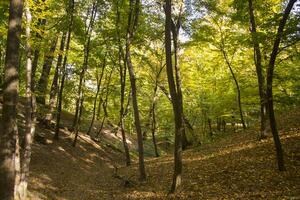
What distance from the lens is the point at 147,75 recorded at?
103ft

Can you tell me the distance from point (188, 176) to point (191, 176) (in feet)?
0.54

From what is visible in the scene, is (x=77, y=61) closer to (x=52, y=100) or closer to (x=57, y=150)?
(x=52, y=100)

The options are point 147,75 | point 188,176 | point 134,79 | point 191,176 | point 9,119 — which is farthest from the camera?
point 147,75

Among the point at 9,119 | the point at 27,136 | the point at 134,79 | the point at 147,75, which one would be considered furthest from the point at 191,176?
the point at 147,75

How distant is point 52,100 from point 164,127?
17099 millimetres

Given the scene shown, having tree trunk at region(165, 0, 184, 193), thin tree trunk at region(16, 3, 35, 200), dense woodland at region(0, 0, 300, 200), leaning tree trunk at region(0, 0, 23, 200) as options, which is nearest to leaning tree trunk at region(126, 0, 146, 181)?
dense woodland at region(0, 0, 300, 200)

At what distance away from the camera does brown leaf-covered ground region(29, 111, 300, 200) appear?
1102 centimetres

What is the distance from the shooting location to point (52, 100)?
2281 centimetres

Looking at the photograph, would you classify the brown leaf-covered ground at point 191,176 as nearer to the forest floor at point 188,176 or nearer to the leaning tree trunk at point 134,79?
the forest floor at point 188,176

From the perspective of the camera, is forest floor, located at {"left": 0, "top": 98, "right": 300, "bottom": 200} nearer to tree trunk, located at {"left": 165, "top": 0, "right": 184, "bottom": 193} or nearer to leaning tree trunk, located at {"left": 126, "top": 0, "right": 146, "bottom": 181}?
tree trunk, located at {"left": 165, "top": 0, "right": 184, "bottom": 193}

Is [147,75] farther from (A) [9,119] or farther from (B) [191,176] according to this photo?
(A) [9,119]

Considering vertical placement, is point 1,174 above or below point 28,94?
below

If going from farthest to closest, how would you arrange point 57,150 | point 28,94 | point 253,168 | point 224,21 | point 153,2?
point 224,21 < point 153,2 < point 57,150 < point 253,168 < point 28,94

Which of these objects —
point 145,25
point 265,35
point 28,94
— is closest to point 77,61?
point 145,25
